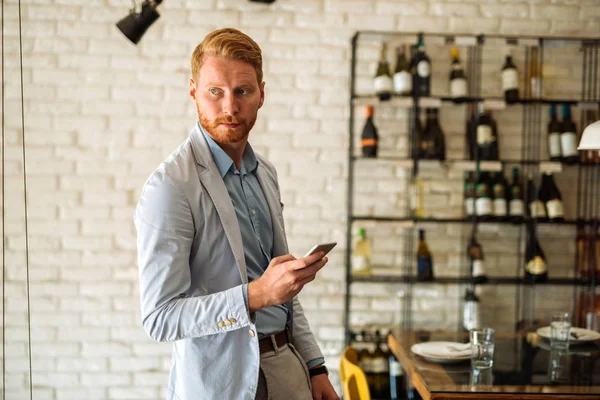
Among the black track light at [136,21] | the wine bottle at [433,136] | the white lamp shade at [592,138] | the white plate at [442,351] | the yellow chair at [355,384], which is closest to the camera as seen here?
the yellow chair at [355,384]

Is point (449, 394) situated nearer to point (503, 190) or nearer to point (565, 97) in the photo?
point (503, 190)

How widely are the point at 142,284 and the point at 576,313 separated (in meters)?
2.77

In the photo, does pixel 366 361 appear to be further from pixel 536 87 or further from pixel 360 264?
pixel 536 87

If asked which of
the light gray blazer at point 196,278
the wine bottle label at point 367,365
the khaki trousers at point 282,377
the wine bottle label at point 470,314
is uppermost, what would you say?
the light gray blazer at point 196,278

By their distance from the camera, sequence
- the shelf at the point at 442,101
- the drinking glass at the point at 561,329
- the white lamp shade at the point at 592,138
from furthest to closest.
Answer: the shelf at the point at 442,101 < the drinking glass at the point at 561,329 < the white lamp shade at the point at 592,138

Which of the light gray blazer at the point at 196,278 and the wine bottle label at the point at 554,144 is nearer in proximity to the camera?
the light gray blazer at the point at 196,278

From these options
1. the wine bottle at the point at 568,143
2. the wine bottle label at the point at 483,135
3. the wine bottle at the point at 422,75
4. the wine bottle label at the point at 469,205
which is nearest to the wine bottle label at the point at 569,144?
the wine bottle at the point at 568,143

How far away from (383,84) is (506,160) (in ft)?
2.56

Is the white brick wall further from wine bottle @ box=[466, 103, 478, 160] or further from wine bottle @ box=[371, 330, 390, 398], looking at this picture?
wine bottle @ box=[466, 103, 478, 160]

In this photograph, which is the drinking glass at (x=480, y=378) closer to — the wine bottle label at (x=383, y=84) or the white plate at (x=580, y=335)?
the white plate at (x=580, y=335)

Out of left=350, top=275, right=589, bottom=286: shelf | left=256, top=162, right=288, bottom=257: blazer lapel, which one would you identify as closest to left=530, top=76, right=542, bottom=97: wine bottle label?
left=350, top=275, right=589, bottom=286: shelf

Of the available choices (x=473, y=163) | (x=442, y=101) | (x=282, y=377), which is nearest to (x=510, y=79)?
(x=442, y=101)

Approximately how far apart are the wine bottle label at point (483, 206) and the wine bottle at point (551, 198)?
314 mm

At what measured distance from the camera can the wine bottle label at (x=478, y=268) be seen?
320 cm
